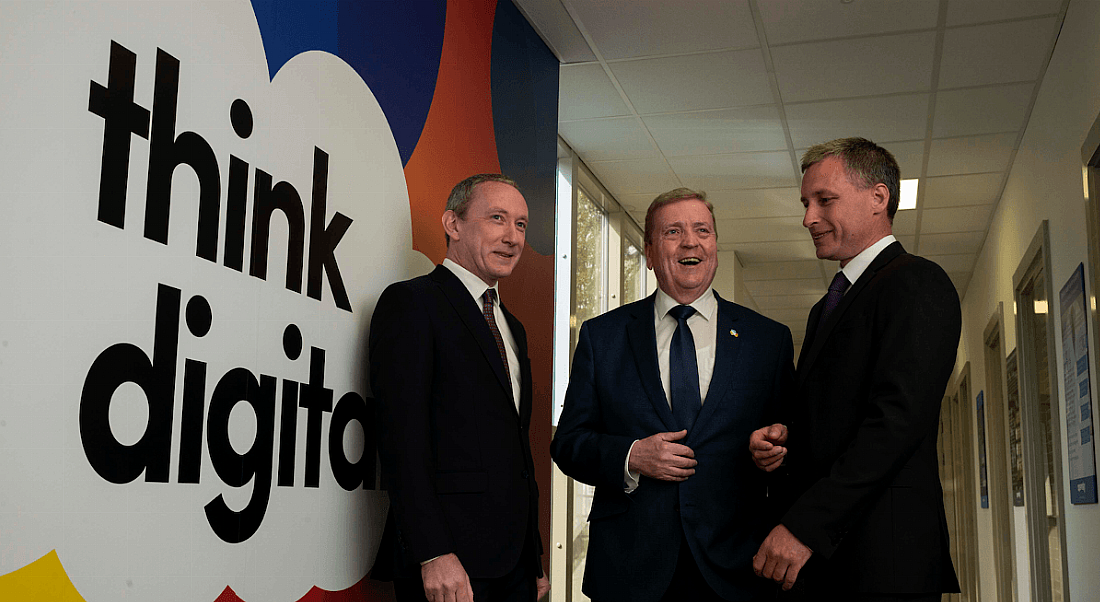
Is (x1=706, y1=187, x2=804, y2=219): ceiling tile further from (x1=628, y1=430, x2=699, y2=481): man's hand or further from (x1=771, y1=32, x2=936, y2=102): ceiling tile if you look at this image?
(x1=628, y1=430, x2=699, y2=481): man's hand

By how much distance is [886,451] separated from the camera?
6.13 ft

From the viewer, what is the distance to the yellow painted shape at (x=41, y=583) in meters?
1.45

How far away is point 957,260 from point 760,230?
2.06 meters

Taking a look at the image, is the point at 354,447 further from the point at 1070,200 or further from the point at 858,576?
the point at 1070,200

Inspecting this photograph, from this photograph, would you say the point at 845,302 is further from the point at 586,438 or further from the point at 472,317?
the point at 472,317

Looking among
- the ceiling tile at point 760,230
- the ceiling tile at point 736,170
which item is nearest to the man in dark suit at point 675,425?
the ceiling tile at point 736,170

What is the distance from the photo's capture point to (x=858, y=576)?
6.17 feet

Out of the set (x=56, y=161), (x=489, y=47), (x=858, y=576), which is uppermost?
(x=489, y=47)

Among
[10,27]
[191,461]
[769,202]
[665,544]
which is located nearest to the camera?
[10,27]

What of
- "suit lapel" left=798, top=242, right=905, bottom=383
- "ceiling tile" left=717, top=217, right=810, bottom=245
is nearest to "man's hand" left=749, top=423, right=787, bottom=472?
"suit lapel" left=798, top=242, right=905, bottom=383

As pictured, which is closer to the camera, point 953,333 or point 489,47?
point 953,333

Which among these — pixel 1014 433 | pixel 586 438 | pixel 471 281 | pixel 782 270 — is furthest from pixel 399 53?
pixel 782 270

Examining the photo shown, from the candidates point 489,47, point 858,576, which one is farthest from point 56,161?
point 489,47

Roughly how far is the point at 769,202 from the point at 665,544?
4664mm
